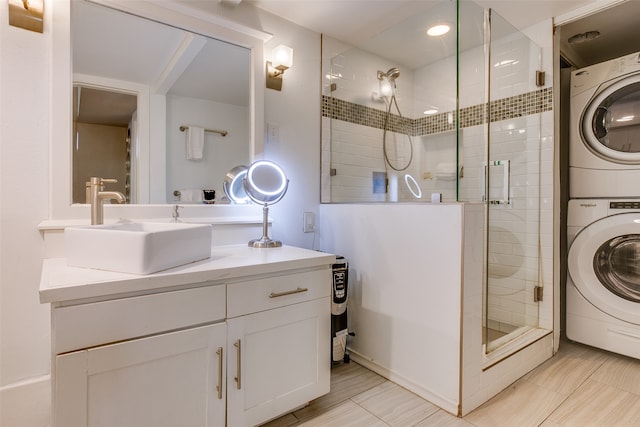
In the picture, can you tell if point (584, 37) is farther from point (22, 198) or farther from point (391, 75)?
point (22, 198)

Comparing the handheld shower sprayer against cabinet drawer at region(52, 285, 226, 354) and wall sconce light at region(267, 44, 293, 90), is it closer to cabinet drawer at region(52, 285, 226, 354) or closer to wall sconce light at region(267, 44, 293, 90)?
wall sconce light at region(267, 44, 293, 90)

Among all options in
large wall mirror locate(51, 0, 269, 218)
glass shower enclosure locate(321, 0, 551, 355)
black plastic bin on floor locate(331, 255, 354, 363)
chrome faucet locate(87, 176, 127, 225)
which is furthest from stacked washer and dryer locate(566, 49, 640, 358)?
chrome faucet locate(87, 176, 127, 225)

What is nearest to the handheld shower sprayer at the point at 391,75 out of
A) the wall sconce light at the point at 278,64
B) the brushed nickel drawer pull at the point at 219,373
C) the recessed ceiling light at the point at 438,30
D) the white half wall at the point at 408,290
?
the recessed ceiling light at the point at 438,30

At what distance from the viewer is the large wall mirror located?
4.62ft

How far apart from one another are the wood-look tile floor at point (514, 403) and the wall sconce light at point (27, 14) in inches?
77.3

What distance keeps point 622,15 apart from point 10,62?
3331 mm

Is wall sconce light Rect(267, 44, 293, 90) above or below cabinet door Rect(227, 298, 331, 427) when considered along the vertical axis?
above

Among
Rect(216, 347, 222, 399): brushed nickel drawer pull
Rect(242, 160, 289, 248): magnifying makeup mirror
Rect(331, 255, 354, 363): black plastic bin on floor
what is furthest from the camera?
Rect(331, 255, 354, 363): black plastic bin on floor

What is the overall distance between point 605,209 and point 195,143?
2500mm

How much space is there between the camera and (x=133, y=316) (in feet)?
3.19

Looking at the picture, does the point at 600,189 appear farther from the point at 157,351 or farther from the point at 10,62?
the point at 10,62

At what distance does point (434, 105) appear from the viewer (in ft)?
7.57

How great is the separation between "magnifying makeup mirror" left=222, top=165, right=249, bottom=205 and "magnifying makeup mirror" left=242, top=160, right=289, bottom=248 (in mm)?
117

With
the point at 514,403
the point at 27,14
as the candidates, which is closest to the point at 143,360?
the point at 27,14
